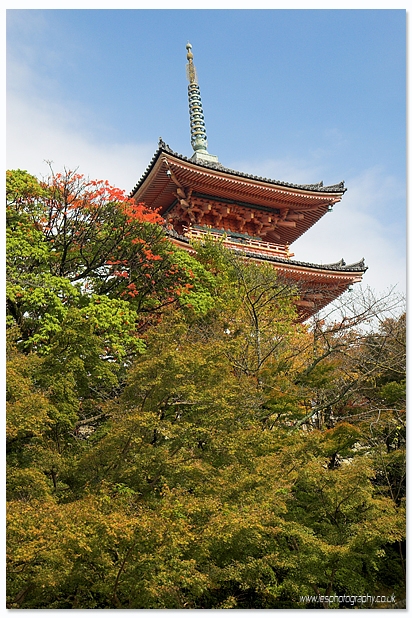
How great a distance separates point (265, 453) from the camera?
6.88 metres

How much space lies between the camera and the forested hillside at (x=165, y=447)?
5098 millimetres

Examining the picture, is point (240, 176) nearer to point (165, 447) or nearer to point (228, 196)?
point (228, 196)

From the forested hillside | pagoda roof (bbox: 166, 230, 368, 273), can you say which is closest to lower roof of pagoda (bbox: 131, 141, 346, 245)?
pagoda roof (bbox: 166, 230, 368, 273)

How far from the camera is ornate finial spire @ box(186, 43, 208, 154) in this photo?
838 inches

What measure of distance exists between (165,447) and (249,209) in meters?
11.7

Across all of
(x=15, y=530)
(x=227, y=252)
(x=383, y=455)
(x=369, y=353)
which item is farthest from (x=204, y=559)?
(x=227, y=252)

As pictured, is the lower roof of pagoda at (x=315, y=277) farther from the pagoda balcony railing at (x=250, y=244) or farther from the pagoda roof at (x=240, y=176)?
the pagoda roof at (x=240, y=176)

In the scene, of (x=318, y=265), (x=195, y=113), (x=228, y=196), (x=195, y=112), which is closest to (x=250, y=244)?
(x=228, y=196)

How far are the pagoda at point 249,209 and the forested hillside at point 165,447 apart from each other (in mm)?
5411

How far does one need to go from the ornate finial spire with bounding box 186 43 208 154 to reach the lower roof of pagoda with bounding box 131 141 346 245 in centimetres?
483

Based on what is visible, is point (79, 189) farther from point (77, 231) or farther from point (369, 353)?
point (369, 353)

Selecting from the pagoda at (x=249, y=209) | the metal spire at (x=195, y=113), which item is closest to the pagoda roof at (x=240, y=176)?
the pagoda at (x=249, y=209)

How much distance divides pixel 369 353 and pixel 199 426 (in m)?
4.03

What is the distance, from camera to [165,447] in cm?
630
